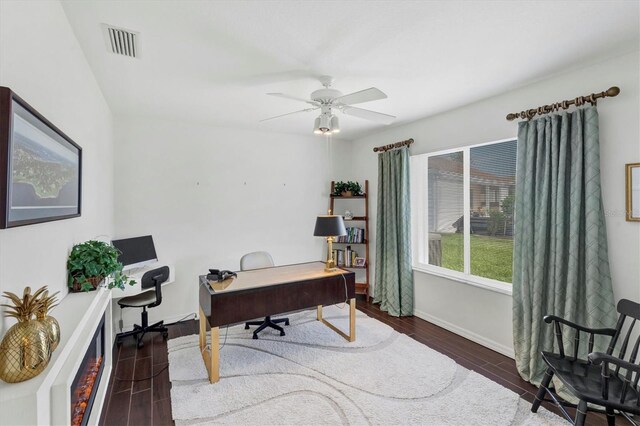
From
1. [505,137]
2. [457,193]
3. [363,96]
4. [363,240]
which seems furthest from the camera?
[363,240]

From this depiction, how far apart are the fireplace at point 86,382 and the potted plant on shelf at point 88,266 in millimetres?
293

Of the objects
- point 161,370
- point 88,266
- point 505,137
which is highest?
point 505,137

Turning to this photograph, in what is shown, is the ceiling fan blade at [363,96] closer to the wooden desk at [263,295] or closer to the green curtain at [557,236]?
the green curtain at [557,236]

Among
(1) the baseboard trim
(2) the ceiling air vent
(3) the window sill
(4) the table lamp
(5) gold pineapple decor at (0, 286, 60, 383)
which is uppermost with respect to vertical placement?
(2) the ceiling air vent

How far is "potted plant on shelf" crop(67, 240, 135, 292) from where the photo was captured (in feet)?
5.78

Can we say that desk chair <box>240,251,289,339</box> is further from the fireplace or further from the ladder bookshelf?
the fireplace

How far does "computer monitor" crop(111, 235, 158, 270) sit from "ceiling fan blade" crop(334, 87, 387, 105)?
269 cm

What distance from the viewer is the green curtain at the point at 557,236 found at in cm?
216

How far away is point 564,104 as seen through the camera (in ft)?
7.61

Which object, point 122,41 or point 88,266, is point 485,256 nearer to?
point 88,266

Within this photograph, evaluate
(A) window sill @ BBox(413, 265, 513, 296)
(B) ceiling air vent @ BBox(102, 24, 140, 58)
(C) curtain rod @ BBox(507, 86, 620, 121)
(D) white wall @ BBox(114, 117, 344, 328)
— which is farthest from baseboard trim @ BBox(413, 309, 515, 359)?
(B) ceiling air vent @ BBox(102, 24, 140, 58)

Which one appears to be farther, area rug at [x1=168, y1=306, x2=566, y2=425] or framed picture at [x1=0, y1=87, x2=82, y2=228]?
area rug at [x1=168, y1=306, x2=566, y2=425]

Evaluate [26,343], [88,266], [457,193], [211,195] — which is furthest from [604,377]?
[211,195]

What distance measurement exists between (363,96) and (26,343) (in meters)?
2.20
